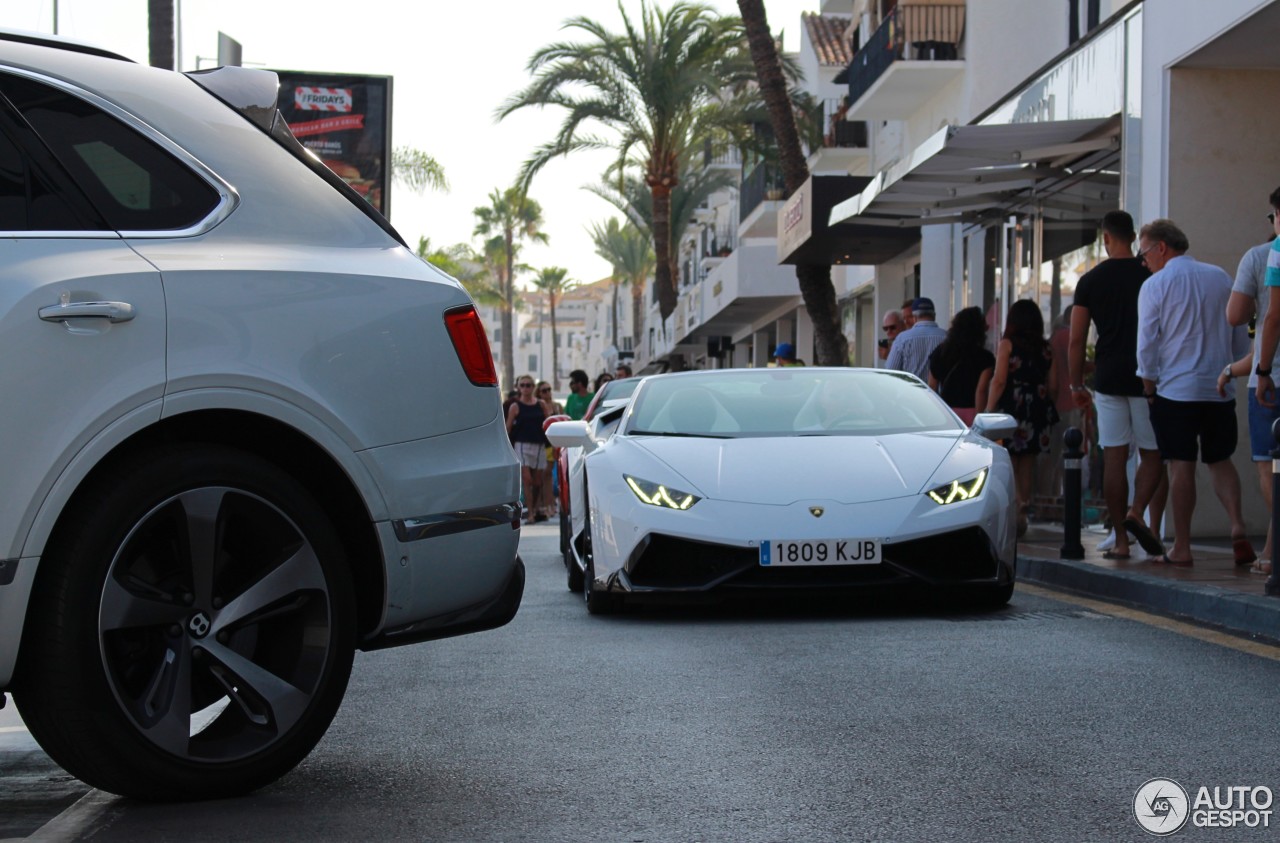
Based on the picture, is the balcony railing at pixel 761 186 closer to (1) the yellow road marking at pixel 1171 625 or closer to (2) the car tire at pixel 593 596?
(1) the yellow road marking at pixel 1171 625

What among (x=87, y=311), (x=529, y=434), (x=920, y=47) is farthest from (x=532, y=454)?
(x=87, y=311)

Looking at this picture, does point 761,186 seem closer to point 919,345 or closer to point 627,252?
point 919,345

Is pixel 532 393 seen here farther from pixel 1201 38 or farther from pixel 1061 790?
pixel 1061 790

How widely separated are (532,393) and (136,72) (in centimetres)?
1715

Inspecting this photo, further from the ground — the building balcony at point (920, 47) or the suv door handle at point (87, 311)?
the building balcony at point (920, 47)

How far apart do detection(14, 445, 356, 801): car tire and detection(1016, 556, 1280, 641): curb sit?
449 centimetres

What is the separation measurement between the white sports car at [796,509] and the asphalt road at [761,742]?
1.29ft

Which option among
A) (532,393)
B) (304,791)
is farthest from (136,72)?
(532,393)

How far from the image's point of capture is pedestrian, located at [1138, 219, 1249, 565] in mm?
9430

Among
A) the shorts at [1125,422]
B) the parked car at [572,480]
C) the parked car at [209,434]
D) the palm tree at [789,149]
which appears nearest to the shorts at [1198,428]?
the shorts at [1125,422]

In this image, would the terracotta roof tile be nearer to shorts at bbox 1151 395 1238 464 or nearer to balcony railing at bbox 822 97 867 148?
balcony railing at bbox 822 97 867 148

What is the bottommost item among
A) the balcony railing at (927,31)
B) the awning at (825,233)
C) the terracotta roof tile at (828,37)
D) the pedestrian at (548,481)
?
the pedestrian at (548,481)

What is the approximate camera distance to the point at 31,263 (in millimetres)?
3832

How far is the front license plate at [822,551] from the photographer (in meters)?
7.56
